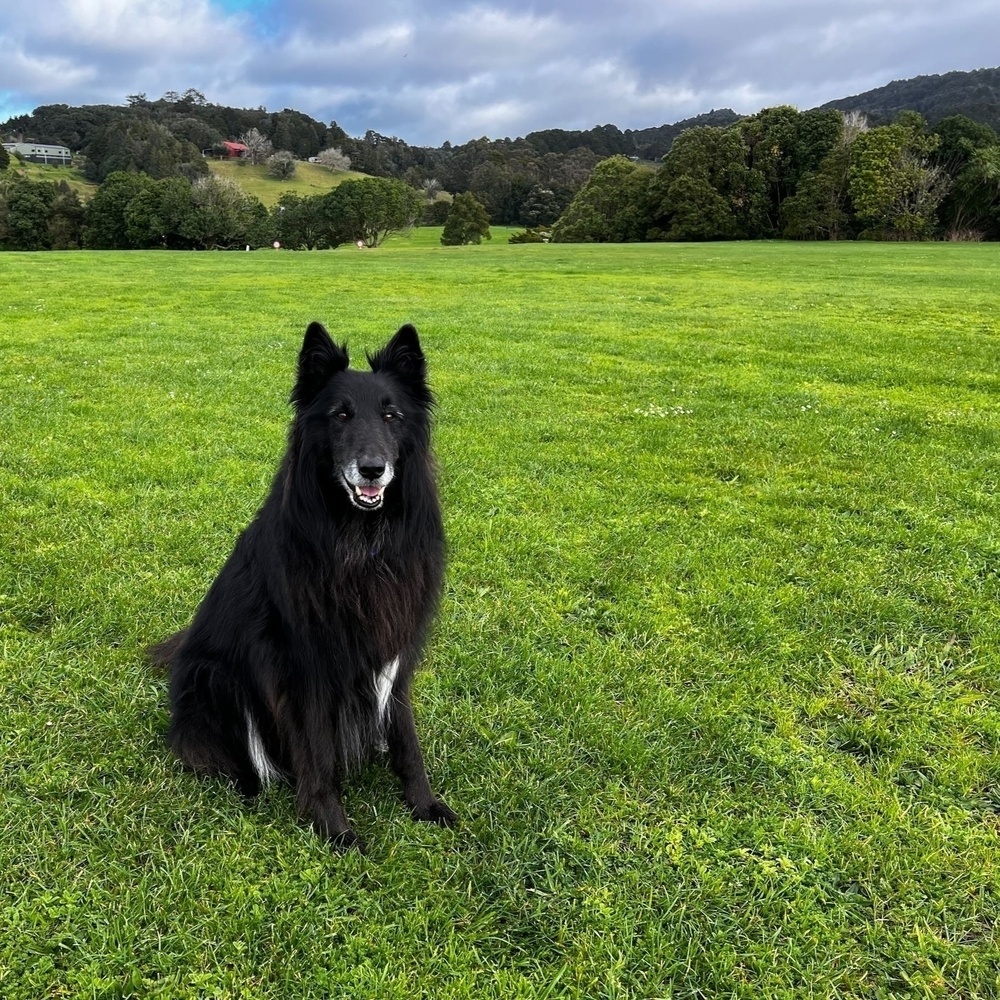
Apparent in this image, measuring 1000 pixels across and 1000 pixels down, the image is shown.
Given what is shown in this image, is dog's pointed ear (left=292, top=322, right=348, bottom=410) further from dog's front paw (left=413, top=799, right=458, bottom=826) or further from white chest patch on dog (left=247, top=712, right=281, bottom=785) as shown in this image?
dog's front paw (left=413, top=799, right=458, bottom=826)

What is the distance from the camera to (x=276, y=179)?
94312 millimetres

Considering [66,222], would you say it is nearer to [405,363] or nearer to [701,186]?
[701,186]

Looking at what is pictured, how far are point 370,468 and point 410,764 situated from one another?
132 cm

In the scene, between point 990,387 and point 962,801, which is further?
point 990,387

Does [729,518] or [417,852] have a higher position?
[729,518]

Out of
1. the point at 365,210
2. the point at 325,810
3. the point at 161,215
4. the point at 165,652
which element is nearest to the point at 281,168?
the point at 365,210

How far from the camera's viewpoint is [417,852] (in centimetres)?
262

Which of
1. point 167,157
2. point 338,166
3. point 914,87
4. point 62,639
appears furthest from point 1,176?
point 914,87

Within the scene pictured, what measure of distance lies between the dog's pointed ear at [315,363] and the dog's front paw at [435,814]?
5.69ft

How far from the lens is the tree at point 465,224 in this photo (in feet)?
202

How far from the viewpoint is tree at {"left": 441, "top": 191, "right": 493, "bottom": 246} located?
61719mm

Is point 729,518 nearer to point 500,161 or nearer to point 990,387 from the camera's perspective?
point 990,387

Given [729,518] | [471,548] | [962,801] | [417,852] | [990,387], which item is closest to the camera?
[417,852]

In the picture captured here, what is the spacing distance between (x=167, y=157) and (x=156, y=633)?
93.9m
